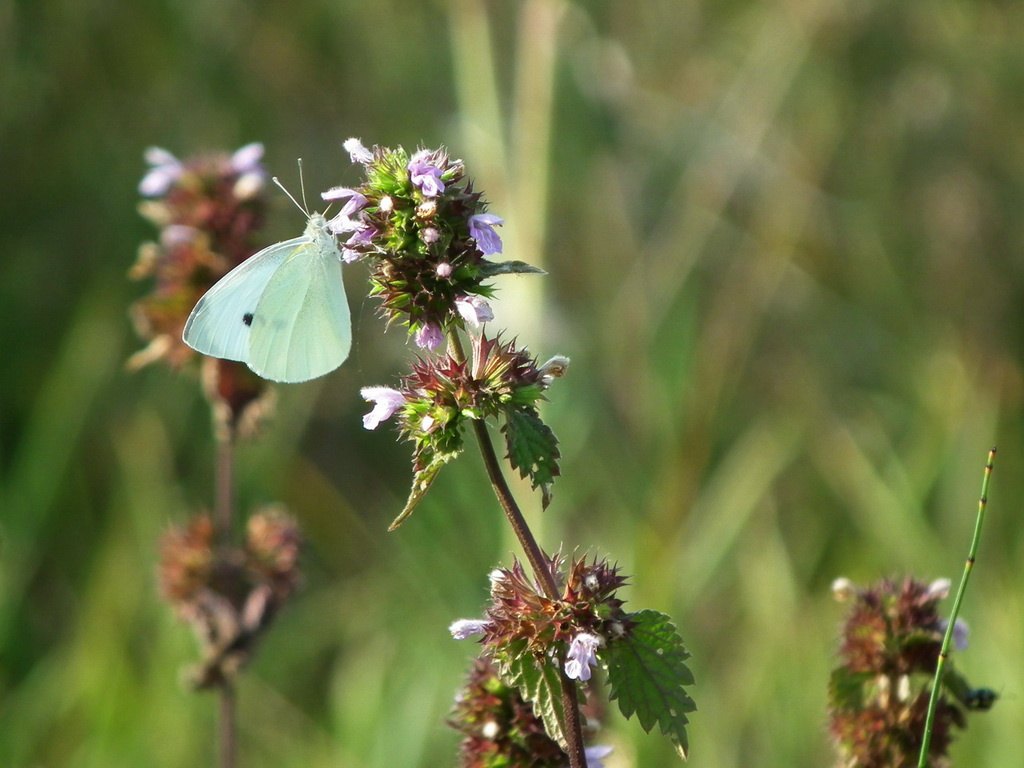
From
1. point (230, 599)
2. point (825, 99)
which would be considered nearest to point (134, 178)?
point (825, 99)

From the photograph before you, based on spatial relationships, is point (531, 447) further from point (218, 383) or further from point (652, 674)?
point (218, 383)

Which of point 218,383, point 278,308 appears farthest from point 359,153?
point 218,383

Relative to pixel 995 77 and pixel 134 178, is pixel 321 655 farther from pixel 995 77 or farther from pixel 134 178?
pixel 995 77

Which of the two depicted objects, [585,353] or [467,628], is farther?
[585,353]

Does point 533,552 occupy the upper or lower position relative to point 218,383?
lower

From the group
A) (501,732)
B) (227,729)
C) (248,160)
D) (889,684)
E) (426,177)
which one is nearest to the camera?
(426,177)

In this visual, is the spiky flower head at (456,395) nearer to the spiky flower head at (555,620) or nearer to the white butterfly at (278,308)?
the spiky flower head at (555,620)

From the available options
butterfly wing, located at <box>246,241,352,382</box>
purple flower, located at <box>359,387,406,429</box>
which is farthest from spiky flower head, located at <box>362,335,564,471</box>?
butterfly wing, located at <box>246,241,352,382</box>

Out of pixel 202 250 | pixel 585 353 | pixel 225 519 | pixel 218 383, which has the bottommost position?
pixel 225 519
